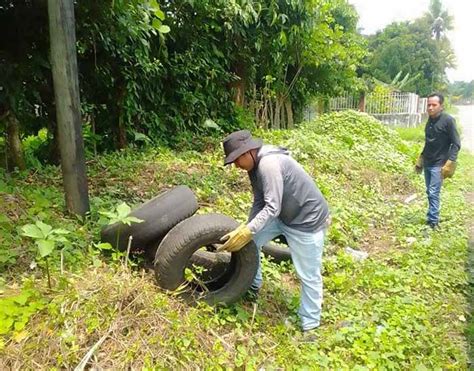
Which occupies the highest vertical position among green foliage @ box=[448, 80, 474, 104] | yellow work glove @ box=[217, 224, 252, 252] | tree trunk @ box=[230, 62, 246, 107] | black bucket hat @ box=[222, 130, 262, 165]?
tree trunk @ box=[230, 62, 246, 107]

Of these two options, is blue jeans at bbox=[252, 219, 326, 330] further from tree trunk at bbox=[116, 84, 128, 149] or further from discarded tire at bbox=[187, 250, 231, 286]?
tree trunk at bbox=[116, 84, 128, 149]

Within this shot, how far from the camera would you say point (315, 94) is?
15.4 m

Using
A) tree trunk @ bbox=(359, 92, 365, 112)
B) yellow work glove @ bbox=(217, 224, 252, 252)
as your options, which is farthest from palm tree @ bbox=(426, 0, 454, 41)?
yellow work glove @ bbox=(217, 224, 252, 252)

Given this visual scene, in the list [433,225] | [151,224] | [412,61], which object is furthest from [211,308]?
[412,61]

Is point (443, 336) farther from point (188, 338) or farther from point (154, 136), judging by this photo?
point (154, 136)

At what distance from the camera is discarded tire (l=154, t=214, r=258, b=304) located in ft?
9.98

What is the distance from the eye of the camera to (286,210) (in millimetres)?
3213

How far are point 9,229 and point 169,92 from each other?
6.19 m

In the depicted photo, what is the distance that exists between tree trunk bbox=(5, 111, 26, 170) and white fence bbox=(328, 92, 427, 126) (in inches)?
654

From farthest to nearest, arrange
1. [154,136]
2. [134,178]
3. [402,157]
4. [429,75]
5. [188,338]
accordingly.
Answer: [429,75] < [402,157] < [154,136] < [134,178] < [188,338]

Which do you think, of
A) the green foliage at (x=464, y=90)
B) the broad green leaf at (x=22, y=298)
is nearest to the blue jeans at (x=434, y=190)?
the broad green leaf at (x=22, y=298)

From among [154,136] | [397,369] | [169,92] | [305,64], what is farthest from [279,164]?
[305,64]

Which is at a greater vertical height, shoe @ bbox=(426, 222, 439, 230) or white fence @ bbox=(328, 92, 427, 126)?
white fence @ bbox=(328, 92, 427, 126)

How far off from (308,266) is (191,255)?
94cm
